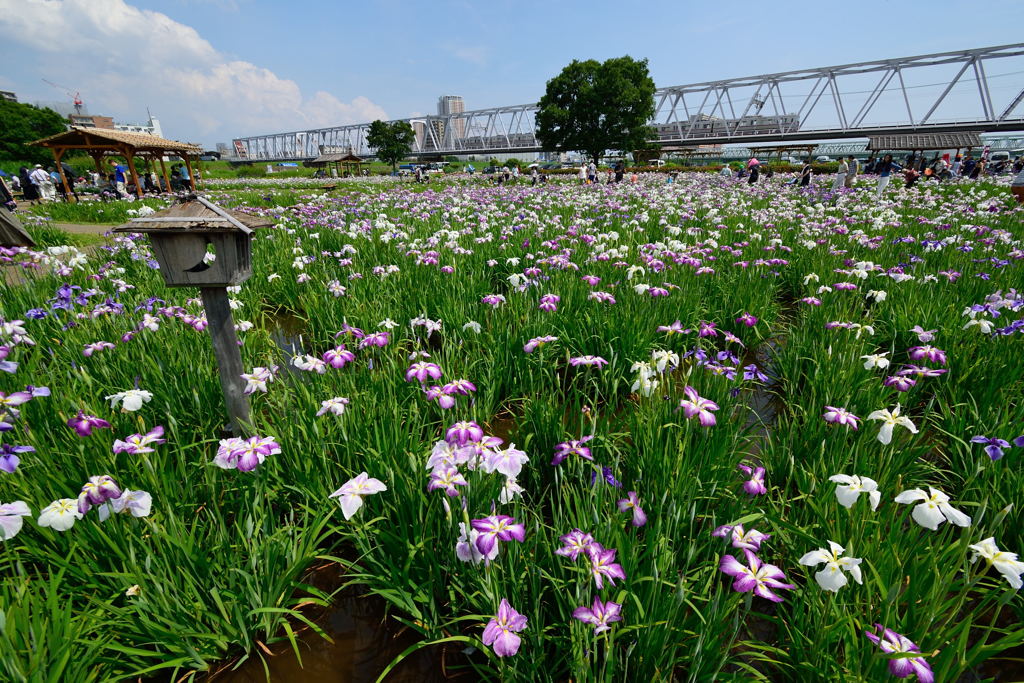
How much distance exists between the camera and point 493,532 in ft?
4.83

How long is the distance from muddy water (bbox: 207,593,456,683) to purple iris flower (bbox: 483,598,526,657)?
657 mm

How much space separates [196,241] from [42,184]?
1156 inches

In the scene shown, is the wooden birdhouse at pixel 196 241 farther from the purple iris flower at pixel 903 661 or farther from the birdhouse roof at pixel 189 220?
the purple iris flower at pixel 903 661

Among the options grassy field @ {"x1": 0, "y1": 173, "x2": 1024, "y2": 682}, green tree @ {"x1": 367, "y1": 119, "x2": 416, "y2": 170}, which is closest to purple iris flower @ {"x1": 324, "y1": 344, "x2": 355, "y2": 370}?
grassy field @ {"x1": 0, "y1": 173, "x2": 1024, "y2": 682}

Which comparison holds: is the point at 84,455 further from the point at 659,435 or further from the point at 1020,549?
the point at 1020,549

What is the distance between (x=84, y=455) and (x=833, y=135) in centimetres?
7488

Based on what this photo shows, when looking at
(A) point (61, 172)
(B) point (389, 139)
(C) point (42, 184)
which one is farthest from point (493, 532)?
(B) point (389, 139)

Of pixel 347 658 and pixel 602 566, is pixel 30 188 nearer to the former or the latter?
pixel 347 658

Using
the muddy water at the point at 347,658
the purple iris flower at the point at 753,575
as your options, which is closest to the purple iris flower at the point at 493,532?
the purple iris flower at the point at 753,575

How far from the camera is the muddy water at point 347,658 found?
1.80 m

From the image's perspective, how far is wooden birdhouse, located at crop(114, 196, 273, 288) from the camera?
2152mm

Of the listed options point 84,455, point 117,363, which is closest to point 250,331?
point 117,363

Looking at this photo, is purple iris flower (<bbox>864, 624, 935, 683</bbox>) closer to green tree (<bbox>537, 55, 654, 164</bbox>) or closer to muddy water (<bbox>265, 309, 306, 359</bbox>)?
muddy water (<bbox>265, 309, 306, 359</bbox>)

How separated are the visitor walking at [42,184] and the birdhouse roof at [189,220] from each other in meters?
26.4
